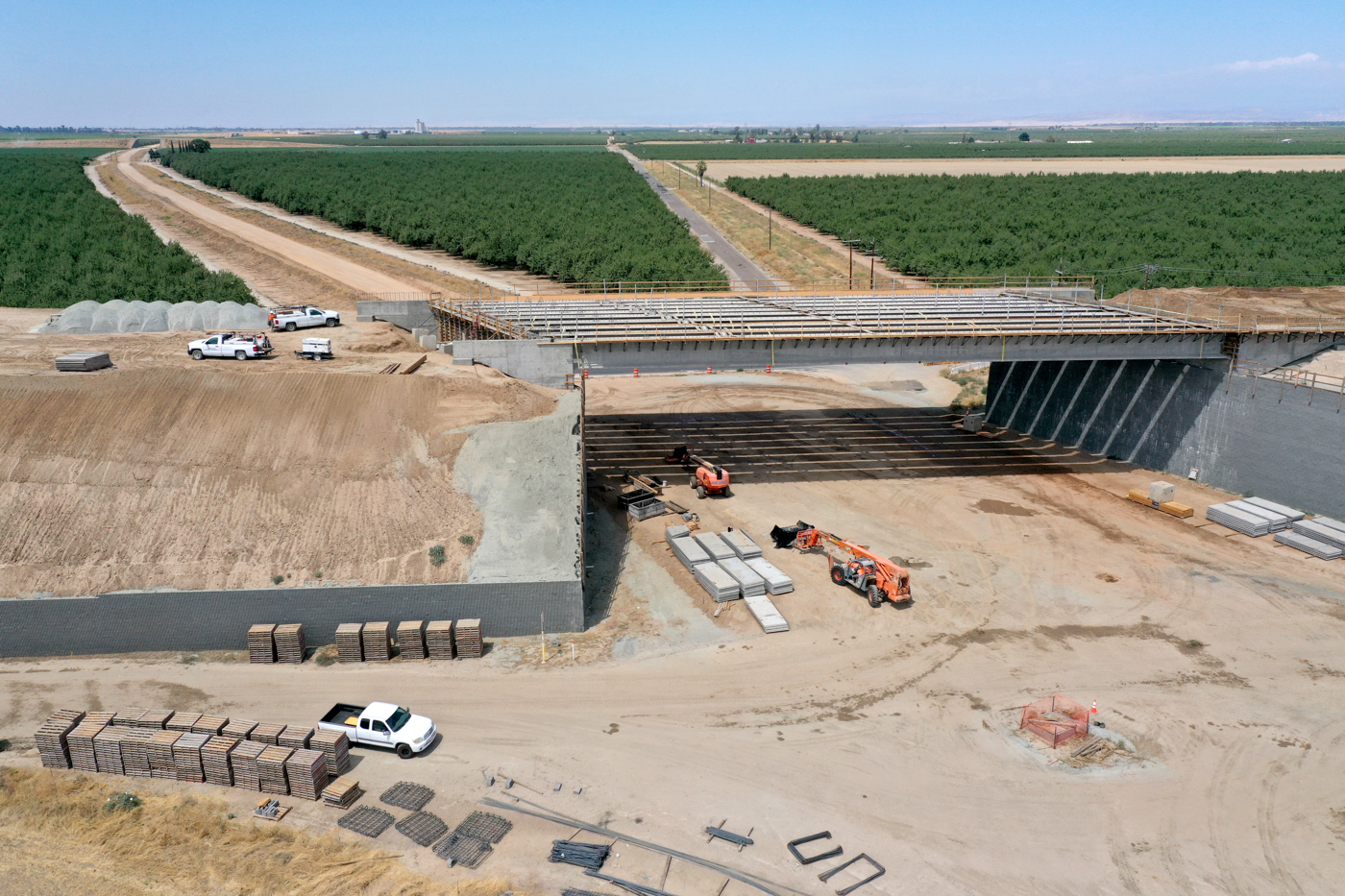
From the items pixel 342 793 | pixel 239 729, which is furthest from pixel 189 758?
pixel 342 793

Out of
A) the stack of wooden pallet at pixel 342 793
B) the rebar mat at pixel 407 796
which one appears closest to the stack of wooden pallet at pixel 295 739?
the stack of wooden pallet at pixel 342 793

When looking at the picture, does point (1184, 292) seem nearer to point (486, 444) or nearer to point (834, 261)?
point (834, 261)

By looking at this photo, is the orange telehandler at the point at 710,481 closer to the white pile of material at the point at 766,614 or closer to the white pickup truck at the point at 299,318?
the white pile of material at the point at 766,614

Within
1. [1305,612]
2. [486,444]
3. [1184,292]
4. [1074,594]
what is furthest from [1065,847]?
[1184,292]

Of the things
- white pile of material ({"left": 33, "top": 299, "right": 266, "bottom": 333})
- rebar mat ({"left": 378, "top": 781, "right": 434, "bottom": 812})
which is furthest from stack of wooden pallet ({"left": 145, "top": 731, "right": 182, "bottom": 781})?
A: white pile of material ({"left": 33, "top": 299, "right": 266, "bottom": 333})

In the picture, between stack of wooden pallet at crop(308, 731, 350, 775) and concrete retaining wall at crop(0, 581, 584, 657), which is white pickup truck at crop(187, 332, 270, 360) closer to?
concrete retaining wall at crop(0, 581, 584, 657)

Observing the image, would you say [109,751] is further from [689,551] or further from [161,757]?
[689,551]

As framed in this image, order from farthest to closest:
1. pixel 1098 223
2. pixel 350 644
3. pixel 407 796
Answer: pixel 1098 223
pixel 350 644
pixel 407 796

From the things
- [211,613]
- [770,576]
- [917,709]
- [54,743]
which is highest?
[211,613]
